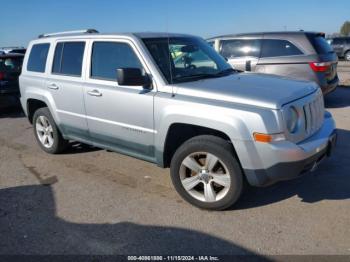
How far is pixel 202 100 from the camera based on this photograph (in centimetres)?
387

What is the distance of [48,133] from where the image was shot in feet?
20.3

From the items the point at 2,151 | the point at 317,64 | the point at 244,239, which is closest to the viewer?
the point at 244,239

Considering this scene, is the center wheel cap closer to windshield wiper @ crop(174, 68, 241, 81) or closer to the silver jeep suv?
the silver jeep suv

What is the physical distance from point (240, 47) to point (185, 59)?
501cm

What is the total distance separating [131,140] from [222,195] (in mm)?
1349

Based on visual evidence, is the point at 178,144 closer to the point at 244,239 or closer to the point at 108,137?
the point at 108,137

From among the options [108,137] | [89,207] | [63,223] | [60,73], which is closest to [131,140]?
[108,137]

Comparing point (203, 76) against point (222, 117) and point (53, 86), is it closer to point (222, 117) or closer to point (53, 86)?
point (222, 117)

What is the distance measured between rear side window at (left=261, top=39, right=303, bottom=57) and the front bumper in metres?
5.45

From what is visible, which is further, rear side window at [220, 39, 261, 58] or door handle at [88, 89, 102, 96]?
rear side window at [220, 39, 261, 58]

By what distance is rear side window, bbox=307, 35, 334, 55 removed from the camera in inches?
340

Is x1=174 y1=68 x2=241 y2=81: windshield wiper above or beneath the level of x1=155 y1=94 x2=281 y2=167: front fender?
above

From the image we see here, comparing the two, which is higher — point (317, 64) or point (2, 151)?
point (317, 64)

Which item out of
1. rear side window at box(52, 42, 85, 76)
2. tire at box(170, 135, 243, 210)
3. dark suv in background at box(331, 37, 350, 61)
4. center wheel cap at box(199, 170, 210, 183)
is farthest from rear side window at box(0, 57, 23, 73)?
dark suv in background at box(331, 37, 350, 61)
